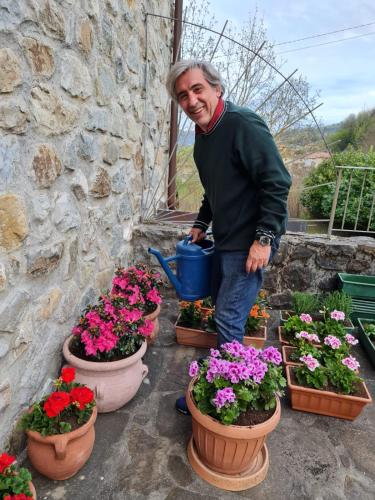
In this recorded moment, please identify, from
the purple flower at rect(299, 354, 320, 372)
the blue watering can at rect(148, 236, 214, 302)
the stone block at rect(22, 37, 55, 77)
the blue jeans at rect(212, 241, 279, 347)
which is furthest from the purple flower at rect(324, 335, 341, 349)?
the stone block at rect(22, 37, 55, 77)

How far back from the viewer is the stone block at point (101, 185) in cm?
202

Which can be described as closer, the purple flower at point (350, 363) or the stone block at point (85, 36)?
the stone block at point (85, 36)

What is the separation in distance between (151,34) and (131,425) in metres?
2.89

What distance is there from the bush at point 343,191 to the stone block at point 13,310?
319 centimetres

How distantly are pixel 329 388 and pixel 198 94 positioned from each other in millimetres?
1655

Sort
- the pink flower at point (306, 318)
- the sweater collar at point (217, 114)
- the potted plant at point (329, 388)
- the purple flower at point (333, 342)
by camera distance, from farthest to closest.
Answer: the pink flower at point (306, 318) → the purple flower at point (333, 342) → the potted plant at point (329, 388) → the sweater collar at point (217, 114)

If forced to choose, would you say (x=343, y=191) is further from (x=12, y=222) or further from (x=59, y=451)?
(x=59, y=451)

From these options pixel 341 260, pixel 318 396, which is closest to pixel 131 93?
pixel 341 260

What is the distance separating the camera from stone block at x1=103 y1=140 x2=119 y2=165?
2133 millimetres

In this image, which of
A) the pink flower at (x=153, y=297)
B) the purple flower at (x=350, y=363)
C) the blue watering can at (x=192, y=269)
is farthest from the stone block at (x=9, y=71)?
the purple flower at (x=350, y=363)

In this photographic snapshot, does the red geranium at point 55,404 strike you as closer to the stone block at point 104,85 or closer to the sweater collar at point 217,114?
the sweater collar at point 217,114

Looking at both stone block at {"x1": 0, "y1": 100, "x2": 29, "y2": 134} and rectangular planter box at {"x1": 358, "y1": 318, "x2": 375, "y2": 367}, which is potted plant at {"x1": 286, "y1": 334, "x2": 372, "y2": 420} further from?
stone block at {"x1": 0, "y1": 100, "x2": 29, "y2": 134}

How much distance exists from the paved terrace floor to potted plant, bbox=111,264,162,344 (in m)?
0.45

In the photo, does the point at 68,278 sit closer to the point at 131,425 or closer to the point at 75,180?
the point at 75,180
